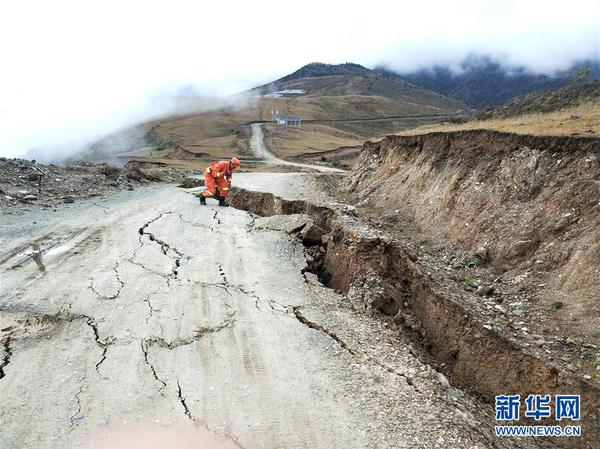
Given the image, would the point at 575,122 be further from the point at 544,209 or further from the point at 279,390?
the point at 279,390

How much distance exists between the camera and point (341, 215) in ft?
38.6

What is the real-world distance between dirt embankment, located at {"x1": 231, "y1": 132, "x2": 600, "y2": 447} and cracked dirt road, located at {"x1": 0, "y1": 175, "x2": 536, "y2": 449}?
0.96 metres

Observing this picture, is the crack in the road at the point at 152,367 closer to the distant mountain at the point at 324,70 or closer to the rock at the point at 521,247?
the rock at the point at 521,247

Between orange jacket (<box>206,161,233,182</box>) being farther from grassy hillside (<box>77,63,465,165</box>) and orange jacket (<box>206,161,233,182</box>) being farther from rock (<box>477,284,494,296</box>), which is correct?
grassy hillside (<box>77,63,465,165</box>)

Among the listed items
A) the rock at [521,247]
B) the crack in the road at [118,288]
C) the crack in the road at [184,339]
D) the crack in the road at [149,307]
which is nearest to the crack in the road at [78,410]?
the crack in the road at [184,339]

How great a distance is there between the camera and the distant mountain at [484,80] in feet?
452

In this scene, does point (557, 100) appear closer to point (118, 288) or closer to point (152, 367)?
point (118, 288)

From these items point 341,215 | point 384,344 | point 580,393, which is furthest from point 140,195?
point 580,393

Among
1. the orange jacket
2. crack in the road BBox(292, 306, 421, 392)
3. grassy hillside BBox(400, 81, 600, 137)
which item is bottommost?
crack in the road BBox(292, 306, 421, 392)

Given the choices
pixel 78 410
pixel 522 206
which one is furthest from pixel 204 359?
pixel 522 206

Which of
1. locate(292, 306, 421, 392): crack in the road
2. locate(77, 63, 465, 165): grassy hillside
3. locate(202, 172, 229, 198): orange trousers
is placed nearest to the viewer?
locate(292, 306, 421, 392): crack in the road

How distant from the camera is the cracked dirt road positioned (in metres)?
4.79

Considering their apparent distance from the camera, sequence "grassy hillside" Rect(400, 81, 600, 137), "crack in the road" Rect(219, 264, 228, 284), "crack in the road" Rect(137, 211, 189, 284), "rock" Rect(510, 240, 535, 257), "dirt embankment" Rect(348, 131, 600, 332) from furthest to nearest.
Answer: "grassy hillside" Rect(400, 81, 600, 137) < "crack in the road" Rect(137, 211, 189, 284) < "crack in the road" Rect(219, 264, 228, 284) < "rock" Rect(510, 240, 535, 257) < "dirt embankment" Rect(348, 131, 600, 332)

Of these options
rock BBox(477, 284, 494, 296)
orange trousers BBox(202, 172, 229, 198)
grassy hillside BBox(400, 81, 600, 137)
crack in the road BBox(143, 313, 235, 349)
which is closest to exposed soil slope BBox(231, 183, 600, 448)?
rock BBox(477, 284, 494, 296)
